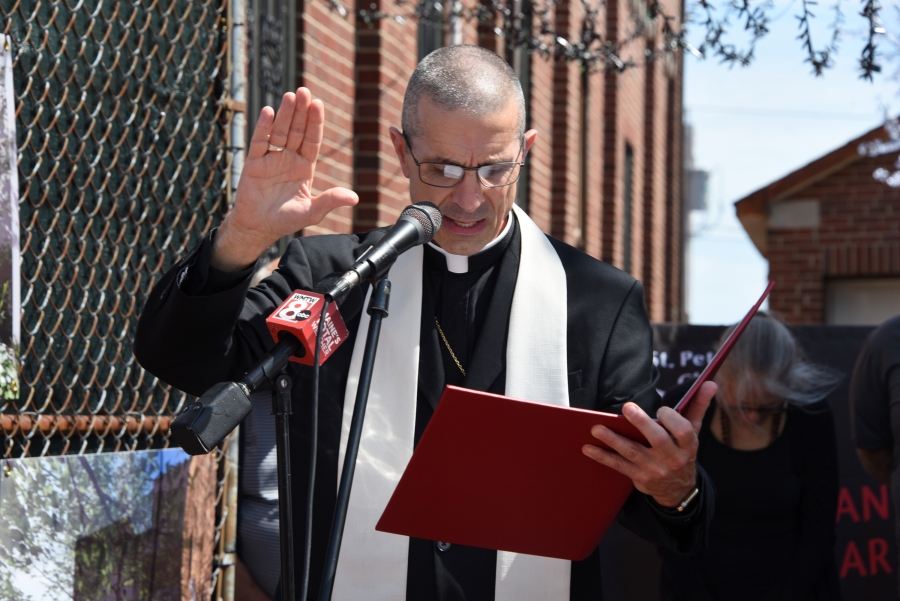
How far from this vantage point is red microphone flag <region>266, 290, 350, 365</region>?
5.84ft

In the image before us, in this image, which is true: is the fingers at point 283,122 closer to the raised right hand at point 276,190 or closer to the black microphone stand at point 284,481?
the raised right hand at point 276,190

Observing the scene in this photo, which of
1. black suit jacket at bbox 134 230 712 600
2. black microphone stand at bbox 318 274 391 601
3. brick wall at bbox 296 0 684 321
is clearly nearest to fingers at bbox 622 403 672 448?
black suit jacket at bbox 134 230 712 600

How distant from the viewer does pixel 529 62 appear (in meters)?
8.47

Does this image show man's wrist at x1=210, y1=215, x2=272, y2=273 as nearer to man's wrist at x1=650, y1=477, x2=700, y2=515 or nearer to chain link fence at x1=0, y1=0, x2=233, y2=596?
man's wrist at x1=650, y1=477, x2=700, y2=515

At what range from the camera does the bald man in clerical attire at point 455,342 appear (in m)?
2.26

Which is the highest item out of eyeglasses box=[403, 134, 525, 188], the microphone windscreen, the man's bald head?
the man's bald head

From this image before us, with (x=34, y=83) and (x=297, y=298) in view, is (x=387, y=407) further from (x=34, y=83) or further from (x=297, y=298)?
(x=34, y=83)

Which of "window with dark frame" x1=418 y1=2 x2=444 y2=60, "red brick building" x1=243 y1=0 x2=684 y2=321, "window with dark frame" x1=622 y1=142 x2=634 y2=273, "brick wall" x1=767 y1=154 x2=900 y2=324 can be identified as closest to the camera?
"red brick building" x1=243 y1=0 x2=684 y2=321

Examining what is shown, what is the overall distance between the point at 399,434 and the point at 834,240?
977cm

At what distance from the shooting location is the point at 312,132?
210 centimetres

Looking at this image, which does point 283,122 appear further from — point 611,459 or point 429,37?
point 429,37

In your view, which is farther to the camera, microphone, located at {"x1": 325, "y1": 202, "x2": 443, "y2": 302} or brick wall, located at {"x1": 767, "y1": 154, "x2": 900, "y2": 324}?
brick wall, located at {"x1": 767, "y1": 154, "x2": 900, "y2": 324}

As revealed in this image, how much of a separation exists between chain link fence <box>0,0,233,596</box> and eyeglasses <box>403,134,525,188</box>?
1.32m

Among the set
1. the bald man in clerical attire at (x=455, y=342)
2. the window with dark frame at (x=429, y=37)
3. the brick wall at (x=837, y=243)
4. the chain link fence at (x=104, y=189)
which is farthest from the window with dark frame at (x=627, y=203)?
the bald man in clerical attire at (x=455, y=342)
